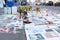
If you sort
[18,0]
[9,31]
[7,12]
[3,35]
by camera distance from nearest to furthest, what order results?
[3,35], [9,31], [7,12], [18,0]

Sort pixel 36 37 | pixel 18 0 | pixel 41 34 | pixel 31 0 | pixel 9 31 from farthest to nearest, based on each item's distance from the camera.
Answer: pixel 31 0, pixel 18 0, pixel 9 31, pixel 41 34, pixel 36 37

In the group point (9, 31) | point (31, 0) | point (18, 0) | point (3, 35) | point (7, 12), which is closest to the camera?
point (3, 35)

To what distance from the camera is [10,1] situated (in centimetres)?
392

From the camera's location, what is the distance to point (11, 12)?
125 inches

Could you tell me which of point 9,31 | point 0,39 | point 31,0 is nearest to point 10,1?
point 9,31

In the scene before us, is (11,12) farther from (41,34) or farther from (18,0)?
(18,0)

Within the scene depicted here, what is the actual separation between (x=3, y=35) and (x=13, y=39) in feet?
0.51

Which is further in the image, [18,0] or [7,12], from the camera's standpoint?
[18,0]

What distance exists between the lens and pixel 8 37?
1541 millimetres

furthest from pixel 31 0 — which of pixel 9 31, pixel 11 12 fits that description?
pixel 9 31

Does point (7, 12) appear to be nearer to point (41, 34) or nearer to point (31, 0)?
point (41, 34)

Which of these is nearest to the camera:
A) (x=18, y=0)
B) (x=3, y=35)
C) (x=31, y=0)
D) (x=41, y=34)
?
(x=41, y=34)

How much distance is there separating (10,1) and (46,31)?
243 cm

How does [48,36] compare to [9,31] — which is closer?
[48,36]
